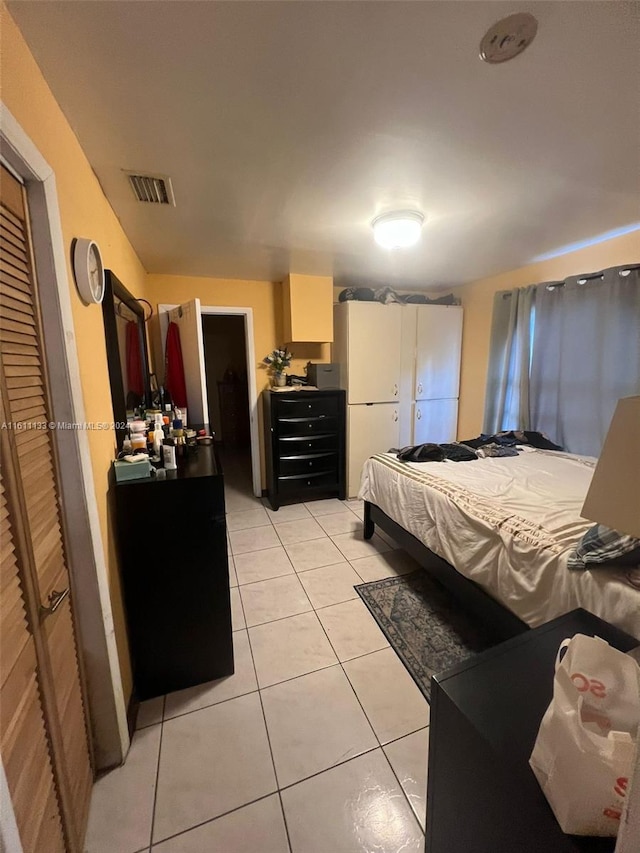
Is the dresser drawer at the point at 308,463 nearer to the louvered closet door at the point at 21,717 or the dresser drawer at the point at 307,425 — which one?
the dresser drawer at the point at 307,425

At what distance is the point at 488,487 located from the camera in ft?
6.61

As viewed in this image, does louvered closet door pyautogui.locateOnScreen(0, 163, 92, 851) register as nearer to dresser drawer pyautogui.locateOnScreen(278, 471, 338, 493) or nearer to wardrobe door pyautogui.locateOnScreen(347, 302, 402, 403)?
dresser drawer pyautogui.locateOnScreen(278, 471, 338, 493)

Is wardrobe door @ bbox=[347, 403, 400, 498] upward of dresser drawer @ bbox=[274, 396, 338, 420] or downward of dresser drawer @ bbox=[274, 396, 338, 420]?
downward

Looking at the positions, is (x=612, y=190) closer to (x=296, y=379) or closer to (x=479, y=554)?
(x=479, y=554)

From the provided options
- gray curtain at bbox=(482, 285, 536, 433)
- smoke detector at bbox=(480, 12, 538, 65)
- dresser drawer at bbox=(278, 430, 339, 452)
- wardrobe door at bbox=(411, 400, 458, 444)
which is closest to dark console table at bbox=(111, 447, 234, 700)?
smoke detector at bbox=(480, 12, 538, 65)

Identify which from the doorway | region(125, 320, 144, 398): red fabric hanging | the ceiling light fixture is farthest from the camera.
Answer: the doorway

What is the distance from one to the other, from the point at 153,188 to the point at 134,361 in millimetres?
1025

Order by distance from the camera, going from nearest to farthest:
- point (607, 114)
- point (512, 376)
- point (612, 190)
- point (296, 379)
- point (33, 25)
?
point (33, 25) < point (607, 114) < point (612, 190) < point (512, 376) < point (296, 379)

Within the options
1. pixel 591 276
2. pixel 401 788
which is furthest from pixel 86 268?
pixel 591 276

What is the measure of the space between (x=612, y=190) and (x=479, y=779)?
2.51 metres

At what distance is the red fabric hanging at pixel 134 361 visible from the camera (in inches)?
81.1

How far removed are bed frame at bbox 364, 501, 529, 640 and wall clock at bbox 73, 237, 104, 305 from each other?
2064 millimetres

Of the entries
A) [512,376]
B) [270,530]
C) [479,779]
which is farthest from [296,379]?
[479,779]

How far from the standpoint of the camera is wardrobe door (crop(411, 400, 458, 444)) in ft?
12.7
